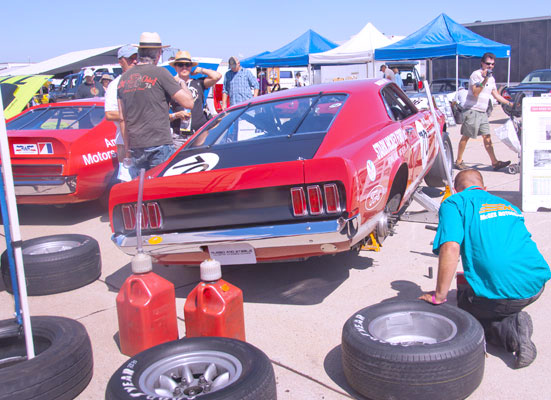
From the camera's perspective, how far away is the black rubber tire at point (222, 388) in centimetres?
229

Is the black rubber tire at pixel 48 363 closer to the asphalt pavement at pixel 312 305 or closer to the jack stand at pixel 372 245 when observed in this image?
the asphalt pavement at pixel 312 305

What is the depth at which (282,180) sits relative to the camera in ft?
11.5

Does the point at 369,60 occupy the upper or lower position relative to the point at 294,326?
upper

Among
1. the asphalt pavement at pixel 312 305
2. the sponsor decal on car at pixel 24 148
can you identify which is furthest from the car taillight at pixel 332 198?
the sponsor decal on car at pixel 24 148

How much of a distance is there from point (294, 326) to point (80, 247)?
6.68 feet

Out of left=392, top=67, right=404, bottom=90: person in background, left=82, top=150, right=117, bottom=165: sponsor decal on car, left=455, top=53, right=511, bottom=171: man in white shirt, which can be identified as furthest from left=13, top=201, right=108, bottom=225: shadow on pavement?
left=392, top=67, right=404, bottom=90: person in background

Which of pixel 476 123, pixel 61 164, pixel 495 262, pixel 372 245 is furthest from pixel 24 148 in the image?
pixel 476 123

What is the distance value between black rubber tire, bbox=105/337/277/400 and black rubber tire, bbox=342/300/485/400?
0.44 meters

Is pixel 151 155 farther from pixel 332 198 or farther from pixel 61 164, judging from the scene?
pixel 332 198

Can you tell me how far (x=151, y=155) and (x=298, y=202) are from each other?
2.10 meters

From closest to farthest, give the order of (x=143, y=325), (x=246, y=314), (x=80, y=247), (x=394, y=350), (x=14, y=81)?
(x=394, y=350) → (x=143, y=325) → (x=246, y=314) → (x=80, y=247) → (x=14, y=81)

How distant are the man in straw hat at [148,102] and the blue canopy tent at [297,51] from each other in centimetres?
1552

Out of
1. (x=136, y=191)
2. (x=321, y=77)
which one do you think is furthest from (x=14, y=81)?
(x=321, y=77)

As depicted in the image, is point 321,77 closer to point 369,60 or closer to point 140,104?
point 369,60
